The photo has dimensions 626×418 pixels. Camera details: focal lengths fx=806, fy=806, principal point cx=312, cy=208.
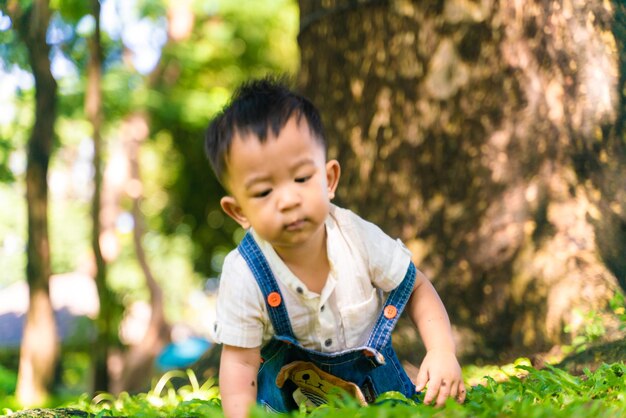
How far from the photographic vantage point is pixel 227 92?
15812mm

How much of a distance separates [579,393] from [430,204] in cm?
168

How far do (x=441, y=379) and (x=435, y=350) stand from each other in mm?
112

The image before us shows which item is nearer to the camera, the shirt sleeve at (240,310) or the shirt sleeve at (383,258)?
the shirt sleeve at (240,310)

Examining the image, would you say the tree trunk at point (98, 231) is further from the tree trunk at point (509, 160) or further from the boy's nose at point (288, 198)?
the boy's nose at point (288, 198)

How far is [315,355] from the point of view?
94.3 inches

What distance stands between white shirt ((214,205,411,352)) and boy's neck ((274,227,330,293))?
0.10 ft

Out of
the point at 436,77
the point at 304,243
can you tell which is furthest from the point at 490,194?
the point at 304,243

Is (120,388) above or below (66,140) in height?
below

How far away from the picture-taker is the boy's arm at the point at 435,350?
2166 mm

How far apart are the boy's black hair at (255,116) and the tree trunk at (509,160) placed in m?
1.54

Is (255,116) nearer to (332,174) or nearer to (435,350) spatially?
(332,174)

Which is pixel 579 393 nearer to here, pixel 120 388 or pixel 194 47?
pixel 120 388

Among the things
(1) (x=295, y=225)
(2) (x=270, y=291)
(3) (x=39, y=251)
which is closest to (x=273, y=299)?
(2) (x=270, y=291)

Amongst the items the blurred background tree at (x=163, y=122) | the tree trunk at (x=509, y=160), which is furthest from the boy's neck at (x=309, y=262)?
the blurred background tree at (x=163, y=122)
